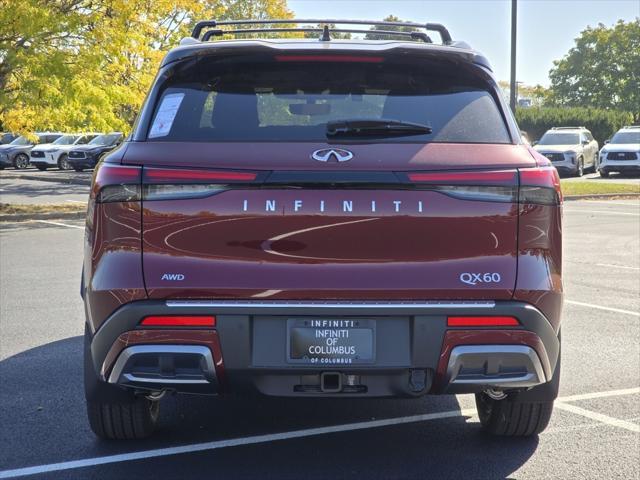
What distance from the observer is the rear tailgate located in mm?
3832

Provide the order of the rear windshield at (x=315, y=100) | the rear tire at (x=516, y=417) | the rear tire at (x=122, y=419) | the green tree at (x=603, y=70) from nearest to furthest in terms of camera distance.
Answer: the rear windshield at (x=315, y=100) → the rear tire at (x=122, y=419) → the rear tire at (x=516, y=417) → the green tree at (x=603, y=70)

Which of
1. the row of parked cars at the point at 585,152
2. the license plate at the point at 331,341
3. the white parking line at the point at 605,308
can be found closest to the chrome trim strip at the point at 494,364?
the license plate at the point at 331,341

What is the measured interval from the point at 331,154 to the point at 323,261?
0.44 meters

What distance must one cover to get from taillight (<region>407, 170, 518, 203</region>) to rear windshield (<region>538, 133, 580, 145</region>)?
3176 cm

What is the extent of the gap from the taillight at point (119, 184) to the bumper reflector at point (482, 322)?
138 cm

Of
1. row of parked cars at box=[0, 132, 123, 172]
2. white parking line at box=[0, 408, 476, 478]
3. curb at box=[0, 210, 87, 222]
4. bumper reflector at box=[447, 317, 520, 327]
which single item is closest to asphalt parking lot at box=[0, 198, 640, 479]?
white parking line at box=[0, 408, 476, 478]

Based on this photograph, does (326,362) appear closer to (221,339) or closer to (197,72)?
(221,339)

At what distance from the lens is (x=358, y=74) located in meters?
4.25

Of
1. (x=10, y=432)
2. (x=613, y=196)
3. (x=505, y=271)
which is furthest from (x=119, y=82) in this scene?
(x=505, y=271)

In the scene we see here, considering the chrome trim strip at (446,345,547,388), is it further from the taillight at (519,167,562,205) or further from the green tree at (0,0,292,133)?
the green tree at (0,0,292,133)

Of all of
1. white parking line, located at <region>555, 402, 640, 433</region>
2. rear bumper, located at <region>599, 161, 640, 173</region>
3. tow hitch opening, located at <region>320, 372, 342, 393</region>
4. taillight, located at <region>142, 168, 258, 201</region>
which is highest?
taillight, located at <region>142, 168, 258, 201</region>

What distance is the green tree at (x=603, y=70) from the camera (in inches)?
2717

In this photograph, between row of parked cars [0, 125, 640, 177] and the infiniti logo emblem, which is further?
row of parked cars [0, 125, 640, 177]

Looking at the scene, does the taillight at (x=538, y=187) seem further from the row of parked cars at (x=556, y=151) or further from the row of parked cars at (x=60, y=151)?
the row of parked cars at (x=60, y=151)
